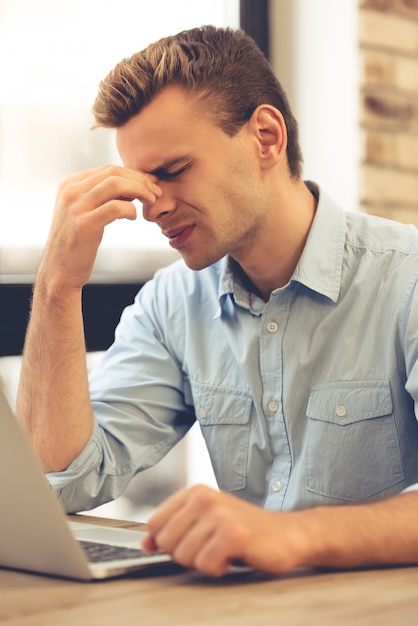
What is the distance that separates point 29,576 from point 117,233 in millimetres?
1322

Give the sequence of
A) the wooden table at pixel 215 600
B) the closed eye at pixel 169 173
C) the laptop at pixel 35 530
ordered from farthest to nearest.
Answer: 1. the closed eye at pixel 169 173
2. the laptop at pixel 35 530
3. the wooden table at pixel 215 600

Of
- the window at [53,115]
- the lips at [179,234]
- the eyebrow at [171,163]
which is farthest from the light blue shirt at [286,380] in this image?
the window at [53,115]

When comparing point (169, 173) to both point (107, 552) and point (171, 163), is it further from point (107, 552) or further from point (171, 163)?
point (107, 552)

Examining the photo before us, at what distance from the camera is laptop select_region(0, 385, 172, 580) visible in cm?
87

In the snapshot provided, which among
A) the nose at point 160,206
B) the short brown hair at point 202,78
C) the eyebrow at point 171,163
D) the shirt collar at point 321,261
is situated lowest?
the shirt collar at point 321,261

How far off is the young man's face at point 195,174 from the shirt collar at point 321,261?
0.23 feet

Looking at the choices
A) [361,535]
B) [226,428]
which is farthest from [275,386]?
[361,535]

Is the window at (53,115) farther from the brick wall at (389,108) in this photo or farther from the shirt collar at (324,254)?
the shirt collar at (324,254)

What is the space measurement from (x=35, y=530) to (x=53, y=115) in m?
1.31

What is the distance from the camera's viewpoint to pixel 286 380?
5.01ft

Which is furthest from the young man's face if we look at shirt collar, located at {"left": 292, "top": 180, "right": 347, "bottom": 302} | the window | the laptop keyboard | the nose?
the laptop keyboard

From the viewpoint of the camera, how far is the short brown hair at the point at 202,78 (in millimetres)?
1544

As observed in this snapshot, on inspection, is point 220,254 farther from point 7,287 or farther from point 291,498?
point 7,287

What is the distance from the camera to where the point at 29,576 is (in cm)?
93
